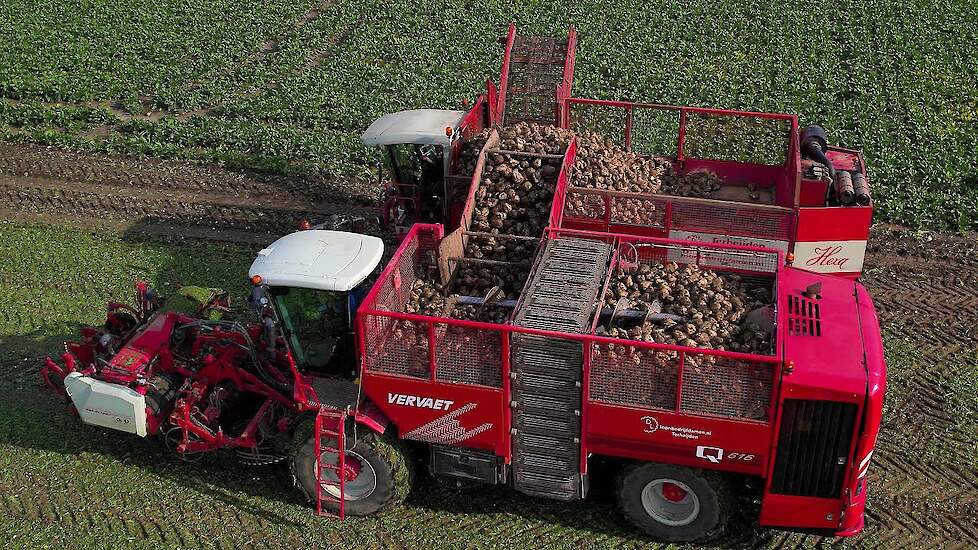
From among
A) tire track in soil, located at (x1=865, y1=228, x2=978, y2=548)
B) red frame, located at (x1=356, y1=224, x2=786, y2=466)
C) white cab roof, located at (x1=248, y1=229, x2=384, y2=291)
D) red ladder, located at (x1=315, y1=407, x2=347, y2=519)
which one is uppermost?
white cab roof, located at (x1=248, y1=229, x2=384, y2=291)

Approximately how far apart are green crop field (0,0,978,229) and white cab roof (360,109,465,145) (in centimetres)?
337

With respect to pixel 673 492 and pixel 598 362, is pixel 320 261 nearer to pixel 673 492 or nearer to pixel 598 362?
pixel 598 362

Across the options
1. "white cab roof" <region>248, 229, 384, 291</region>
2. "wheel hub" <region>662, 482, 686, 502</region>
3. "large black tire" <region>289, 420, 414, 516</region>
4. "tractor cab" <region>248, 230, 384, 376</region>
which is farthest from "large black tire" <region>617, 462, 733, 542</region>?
"white cab roof" <region>248, 229, 384, 291</region>

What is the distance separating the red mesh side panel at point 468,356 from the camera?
9211mm

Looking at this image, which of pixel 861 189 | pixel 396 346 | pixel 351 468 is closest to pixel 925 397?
pixel 861 189

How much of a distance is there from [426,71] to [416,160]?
324 inches

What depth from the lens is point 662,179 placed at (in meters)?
14.3

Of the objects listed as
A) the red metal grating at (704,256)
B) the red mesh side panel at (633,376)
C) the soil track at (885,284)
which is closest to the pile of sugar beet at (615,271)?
the red metal grating at (704,256)

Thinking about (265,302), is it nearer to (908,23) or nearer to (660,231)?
(660,231)

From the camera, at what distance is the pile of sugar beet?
9.65m

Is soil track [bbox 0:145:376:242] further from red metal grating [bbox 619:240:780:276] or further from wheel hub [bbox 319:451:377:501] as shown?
red metal grating [bbox 619:240:780:276]

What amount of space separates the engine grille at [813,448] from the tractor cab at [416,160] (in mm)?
6385

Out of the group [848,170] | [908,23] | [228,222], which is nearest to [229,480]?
[228,222]

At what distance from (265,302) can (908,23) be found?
20.0 m
